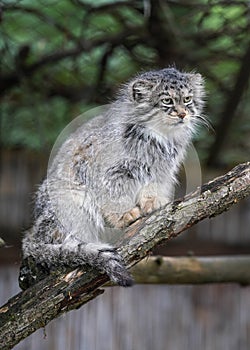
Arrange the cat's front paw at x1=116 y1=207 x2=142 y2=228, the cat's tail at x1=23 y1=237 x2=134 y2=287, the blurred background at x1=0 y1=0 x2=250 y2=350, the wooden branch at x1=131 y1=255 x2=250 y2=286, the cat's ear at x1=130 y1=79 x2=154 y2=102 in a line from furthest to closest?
the blurred background at x1=0 y1=0 x2=250 y2=350
the wooden branch at x1=131 y1=255 x2=250 y2=286
the cat's ear at x1=130 y1=79 x2=154 y2=102
the cat's front paw at x1=116 y1=207 x2=142 y2=228
the cat's tail at x1=23 y1=237 x2=134 y2=287

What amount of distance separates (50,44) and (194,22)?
91cm

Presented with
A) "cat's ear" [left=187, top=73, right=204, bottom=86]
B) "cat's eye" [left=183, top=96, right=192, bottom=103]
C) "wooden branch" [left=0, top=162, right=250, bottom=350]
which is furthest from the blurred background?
"wooden branch" [left=0, top=162, right=250, bottom=350]

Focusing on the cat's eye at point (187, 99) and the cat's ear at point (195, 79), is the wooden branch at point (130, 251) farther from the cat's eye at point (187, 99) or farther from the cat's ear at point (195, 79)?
the cat's ear at point (195, 79)

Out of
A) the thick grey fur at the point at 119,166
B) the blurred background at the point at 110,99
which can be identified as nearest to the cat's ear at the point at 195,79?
the thick grey fur at the point at 119,166

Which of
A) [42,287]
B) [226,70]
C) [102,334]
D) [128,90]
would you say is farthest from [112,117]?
[102,334]

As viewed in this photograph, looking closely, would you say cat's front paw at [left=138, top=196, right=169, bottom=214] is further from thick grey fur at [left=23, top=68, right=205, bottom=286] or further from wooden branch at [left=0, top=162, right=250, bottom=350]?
wooden branch at [left=0, top=162, right=250, bottom=350]

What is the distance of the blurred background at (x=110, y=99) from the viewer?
4.85 m

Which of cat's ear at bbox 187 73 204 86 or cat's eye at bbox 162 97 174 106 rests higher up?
cat's ear at bbox 187 73 204 86

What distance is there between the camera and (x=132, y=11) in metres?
4.89

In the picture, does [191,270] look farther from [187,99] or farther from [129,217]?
[187,99]

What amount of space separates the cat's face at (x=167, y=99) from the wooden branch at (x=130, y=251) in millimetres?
606

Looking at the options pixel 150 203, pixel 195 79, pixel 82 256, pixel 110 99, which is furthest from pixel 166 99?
pixel 110 99

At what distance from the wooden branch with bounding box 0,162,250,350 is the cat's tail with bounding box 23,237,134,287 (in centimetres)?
5

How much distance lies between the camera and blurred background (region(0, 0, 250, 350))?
4.85 m
